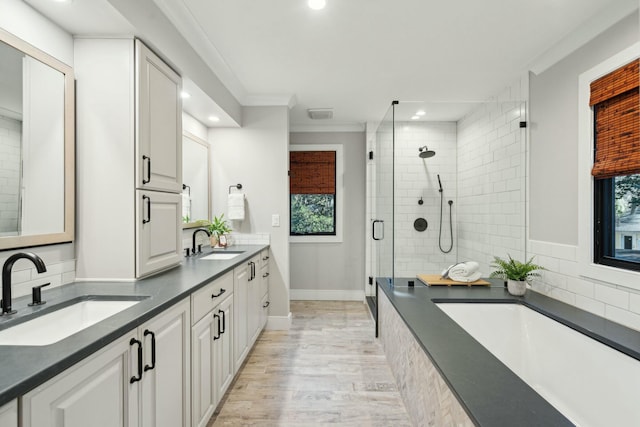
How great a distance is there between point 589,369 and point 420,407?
89 cm

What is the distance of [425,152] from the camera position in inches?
117

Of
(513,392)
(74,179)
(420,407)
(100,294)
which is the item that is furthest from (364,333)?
(74,179)

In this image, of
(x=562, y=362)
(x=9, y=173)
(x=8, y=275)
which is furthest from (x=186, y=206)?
(x=562, y=362)

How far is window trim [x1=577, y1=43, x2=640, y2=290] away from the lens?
73.2 inches

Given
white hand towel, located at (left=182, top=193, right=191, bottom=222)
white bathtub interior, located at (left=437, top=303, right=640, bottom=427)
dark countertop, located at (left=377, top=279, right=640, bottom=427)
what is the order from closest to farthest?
dark countertop, located at (left=377, top=279, right=640, bottom=427) < white bathtub interior, located at (left=437, top=303, right=640, bottom=427) < white hand towel, located at (left=182, top=193, right=191, bottom=222)

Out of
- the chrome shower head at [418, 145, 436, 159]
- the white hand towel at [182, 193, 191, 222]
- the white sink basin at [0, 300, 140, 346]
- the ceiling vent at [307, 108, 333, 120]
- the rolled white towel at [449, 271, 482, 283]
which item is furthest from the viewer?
the ceiling vent at [307, 108, 333, 120]

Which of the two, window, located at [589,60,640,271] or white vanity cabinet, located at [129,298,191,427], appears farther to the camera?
window, located at [589,60,640,271]

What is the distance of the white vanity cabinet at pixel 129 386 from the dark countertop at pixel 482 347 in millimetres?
1153

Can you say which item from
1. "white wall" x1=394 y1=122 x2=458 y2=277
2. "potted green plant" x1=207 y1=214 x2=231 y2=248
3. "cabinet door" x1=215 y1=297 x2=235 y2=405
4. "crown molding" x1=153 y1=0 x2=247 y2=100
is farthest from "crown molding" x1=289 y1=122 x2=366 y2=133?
"cabinet door" x1=215 y1=297 x2=235 y2=405

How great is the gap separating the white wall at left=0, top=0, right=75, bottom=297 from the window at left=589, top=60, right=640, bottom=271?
116 inches

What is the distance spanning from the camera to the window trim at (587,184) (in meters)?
1.86

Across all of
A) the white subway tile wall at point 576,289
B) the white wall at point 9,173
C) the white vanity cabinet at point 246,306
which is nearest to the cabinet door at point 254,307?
the white vanity cabinet at point 246,306

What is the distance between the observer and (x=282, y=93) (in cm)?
330

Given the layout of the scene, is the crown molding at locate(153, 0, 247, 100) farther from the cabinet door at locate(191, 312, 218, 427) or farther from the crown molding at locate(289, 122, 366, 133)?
the cabinet door at locate(191, 312, 218, 427)
